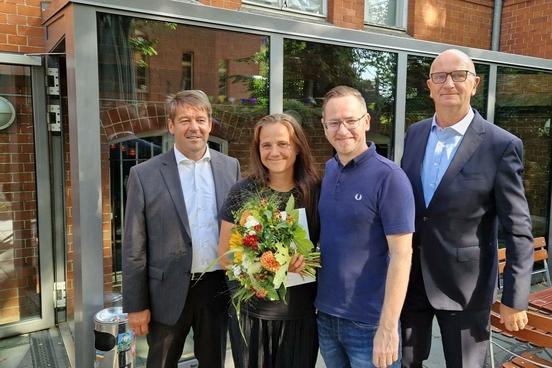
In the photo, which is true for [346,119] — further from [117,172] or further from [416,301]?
[117,172]

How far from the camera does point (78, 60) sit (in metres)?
2.71

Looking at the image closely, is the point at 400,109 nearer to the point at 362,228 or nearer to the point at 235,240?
the point at 362,228

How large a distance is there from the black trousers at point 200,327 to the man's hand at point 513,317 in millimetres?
1500

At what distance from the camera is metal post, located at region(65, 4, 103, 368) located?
2723mm

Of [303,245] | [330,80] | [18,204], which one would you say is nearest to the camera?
[303,245]

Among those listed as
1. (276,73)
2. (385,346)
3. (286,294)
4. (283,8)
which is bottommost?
(385,346)

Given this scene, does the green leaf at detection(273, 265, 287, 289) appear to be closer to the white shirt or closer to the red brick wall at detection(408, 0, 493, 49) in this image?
the white shirt

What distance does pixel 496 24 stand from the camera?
7164 millimetres

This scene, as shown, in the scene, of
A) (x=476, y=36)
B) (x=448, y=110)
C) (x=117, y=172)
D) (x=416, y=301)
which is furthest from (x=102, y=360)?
(x=476, y=36)

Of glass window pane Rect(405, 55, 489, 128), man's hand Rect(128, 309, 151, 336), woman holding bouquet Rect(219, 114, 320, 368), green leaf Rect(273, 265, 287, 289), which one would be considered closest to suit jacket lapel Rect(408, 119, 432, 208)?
woman holding bouquet Rect(219, 114, 320, 368)

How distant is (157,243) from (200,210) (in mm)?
299

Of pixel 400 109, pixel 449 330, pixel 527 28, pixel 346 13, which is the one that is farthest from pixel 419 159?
pixel 527 28

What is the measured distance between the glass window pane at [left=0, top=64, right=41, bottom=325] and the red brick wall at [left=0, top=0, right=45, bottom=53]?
220 mm

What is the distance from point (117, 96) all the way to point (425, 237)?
218 centimetres
